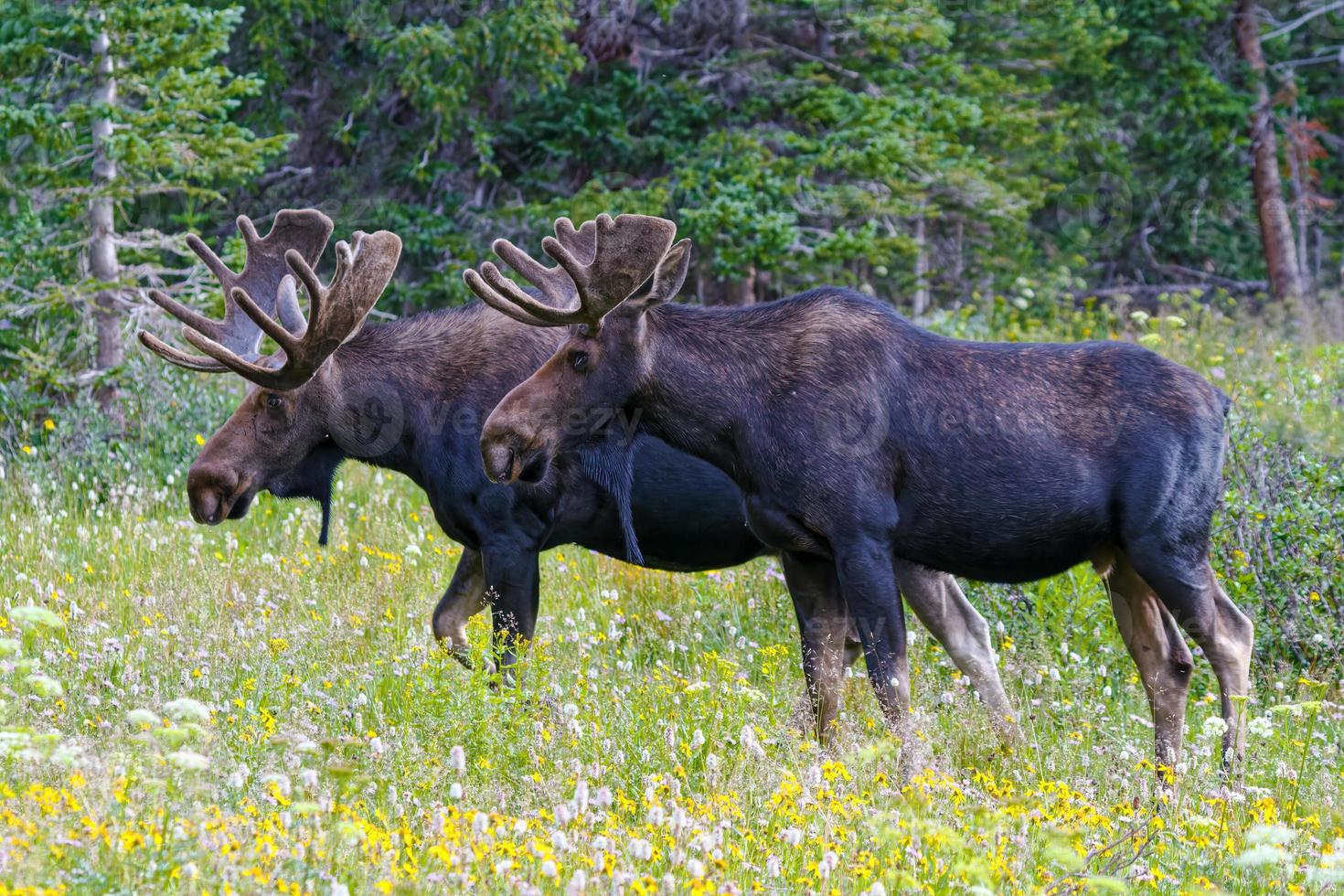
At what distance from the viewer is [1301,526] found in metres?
6.93

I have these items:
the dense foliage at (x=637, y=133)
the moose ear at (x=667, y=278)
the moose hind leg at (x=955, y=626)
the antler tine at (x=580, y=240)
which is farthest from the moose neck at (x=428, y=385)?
the dense foliage at (x=637, y=133)

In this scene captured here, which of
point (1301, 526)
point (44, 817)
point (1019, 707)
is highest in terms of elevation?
point (44, 817)

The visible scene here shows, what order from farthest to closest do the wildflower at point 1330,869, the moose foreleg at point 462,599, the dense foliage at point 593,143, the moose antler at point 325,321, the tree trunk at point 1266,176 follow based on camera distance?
the tree trunk at point 1266,176 → the dense foliage at point 593,143 → the moose foreleg at point 462,599 → the moose antler at point 325,321 → the wildflower at point 1330,869

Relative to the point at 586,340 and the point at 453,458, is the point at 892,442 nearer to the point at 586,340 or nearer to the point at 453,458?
the point at 586,340

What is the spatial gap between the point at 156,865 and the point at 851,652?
376 centimetres

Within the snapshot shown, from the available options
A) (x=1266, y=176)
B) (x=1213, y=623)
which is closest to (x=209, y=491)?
(x=1213, y=623)

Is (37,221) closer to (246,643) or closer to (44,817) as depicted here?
(246,643)

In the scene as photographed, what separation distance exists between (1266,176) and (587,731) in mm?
17505

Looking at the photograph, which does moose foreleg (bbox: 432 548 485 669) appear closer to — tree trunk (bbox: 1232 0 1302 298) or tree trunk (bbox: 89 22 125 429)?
tree trunk (bbox: 89 22 125 429)

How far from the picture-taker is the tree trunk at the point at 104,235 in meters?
10.5

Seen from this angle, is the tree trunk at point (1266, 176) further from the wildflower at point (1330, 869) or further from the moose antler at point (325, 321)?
the wildflower at point (1330, 869)

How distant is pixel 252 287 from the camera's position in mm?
7344

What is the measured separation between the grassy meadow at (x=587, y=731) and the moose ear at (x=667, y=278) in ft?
4.50

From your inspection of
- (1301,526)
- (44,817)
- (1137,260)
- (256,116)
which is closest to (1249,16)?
(1137,260)
